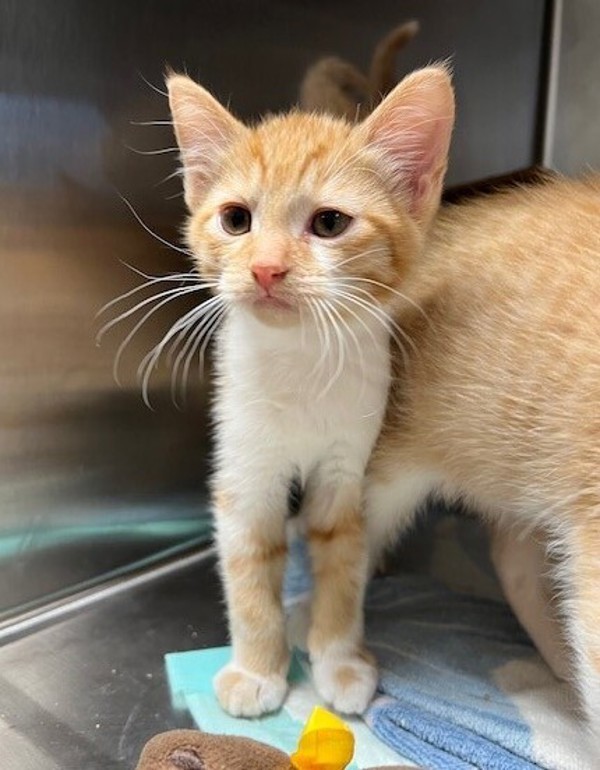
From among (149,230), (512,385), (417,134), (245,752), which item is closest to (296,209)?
(417,134)

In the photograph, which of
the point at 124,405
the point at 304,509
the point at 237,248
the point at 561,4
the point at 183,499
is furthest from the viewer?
the point at 561,4

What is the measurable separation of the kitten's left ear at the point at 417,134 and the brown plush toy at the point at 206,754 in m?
0.55

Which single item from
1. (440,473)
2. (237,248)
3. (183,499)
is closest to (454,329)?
(440,473)

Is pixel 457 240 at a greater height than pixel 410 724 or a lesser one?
greater

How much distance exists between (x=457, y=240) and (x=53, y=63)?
1.72 feet

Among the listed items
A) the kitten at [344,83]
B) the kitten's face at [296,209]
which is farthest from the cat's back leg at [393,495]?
the kitten at [344,83]

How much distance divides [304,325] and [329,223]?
10cm

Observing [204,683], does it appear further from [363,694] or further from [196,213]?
[196,213]

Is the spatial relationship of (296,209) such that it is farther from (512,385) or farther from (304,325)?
(512,385)

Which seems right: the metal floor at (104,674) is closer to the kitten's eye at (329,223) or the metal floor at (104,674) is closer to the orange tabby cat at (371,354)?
the orange tabby cat at (371,354)

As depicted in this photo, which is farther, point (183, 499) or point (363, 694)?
point (183, 499)

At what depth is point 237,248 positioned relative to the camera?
3.06 ft

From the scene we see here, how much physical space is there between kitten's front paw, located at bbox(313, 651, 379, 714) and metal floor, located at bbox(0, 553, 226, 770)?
159 mm

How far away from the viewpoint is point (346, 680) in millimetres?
1056
